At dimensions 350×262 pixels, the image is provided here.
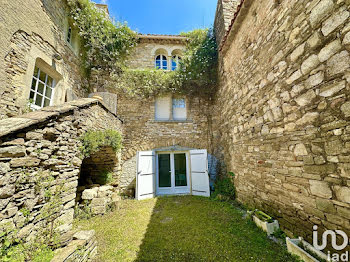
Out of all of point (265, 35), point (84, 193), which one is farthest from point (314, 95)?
point (84, 193)

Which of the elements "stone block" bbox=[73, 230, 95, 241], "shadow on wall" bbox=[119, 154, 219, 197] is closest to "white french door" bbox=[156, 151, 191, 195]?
"shadow on wall" bbox=[119, 154, 219, 197]

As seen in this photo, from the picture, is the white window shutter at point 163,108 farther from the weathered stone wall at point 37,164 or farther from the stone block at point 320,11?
the stone block at point 320,11

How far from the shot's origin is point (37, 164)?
2.17 meters

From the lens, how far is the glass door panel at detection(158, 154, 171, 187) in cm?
621

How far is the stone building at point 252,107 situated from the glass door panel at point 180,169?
28 centimetres

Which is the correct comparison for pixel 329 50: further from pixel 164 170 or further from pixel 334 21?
pixel 164 170

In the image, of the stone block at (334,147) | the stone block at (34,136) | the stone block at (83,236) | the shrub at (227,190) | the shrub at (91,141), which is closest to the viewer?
the stone block at (334,147)

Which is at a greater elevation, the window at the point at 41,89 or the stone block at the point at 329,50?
the window at the point at 41,89

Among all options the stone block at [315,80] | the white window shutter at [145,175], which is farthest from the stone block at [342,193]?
the white window shutter at [145,175]

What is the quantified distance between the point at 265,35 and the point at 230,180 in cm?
414

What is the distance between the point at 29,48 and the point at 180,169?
6.29m

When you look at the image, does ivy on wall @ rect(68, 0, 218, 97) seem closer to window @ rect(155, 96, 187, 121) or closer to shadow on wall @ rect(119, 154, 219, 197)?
window @ rect(155, 96, 187, 121)

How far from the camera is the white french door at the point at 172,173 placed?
6074mm

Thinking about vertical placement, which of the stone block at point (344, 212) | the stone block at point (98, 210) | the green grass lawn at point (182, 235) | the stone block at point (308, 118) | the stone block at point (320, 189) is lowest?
the green grass lawn at point (182, 235)
